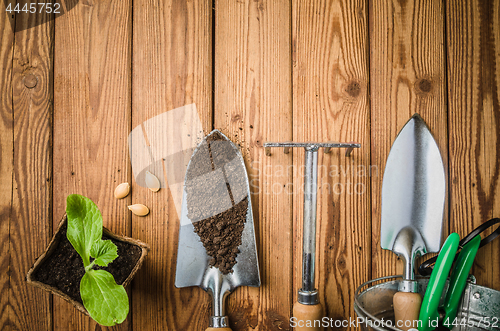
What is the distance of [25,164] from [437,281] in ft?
2.79

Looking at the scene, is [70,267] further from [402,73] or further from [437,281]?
[402,73]

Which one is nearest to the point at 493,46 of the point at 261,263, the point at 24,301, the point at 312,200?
the point at 312,200

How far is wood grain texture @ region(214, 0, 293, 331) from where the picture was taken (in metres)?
0.63

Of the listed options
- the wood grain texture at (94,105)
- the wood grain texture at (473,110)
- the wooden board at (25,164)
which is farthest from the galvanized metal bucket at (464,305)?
the wooden board at (25,164)

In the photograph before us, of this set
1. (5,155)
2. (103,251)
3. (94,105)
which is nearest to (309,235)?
(103,251)

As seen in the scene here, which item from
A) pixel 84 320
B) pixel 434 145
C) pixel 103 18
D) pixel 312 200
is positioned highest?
pixel 103 18

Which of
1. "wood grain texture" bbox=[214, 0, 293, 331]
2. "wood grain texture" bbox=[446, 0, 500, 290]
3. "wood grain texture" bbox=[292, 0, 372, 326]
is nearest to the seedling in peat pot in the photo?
"wood grain texture" bbox=[214, 0, 293, 331]

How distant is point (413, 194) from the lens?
602mm

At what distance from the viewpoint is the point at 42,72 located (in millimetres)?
660

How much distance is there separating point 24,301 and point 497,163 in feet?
3.49

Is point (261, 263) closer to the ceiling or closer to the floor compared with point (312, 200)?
closer to the floor

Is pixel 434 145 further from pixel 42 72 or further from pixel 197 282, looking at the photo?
pixel 42 72

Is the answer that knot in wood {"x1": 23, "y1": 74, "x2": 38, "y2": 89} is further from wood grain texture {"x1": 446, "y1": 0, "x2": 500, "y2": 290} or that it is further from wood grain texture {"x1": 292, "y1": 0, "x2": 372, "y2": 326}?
wood grain texture {"x1": 446, "y1": 0, "x2": 500, "y2": 290}

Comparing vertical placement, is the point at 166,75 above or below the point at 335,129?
above
